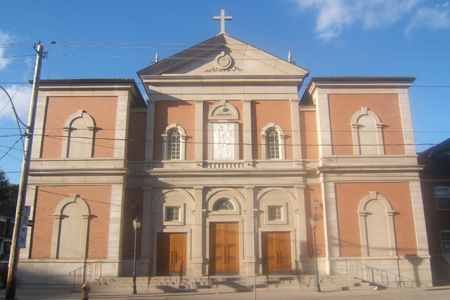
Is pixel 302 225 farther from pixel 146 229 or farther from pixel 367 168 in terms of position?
pixel 146 229

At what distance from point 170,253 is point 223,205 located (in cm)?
380

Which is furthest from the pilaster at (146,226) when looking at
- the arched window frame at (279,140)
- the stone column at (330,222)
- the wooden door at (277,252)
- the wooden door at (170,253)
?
the stone column at (330,222)

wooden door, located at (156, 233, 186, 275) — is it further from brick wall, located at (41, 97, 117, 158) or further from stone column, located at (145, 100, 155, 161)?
brick wall, located at (41, 97, 117, 158)

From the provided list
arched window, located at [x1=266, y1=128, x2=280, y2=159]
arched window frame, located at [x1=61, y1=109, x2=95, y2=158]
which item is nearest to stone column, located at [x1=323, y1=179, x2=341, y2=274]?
arched window, located at [x1=266, y1=128, x2=280, y2=159]

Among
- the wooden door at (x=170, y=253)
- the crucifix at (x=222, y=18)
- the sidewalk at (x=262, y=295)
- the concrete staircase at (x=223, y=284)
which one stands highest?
the crucifix at (x=222, y=18)

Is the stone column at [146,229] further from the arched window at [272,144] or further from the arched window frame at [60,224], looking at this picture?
the arched window at [272,144]

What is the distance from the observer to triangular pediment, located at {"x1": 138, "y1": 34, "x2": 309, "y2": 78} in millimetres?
23844

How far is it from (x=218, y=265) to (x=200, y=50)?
12.3m

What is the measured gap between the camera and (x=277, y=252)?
853 inches

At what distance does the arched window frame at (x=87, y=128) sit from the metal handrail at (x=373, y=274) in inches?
589

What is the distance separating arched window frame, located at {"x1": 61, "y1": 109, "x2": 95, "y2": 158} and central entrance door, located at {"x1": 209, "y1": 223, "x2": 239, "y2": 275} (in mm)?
7920

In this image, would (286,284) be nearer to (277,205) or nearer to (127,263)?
(277,205)

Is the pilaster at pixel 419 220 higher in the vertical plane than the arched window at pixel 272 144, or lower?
lower

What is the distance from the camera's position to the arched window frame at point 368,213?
20891 millimetres
